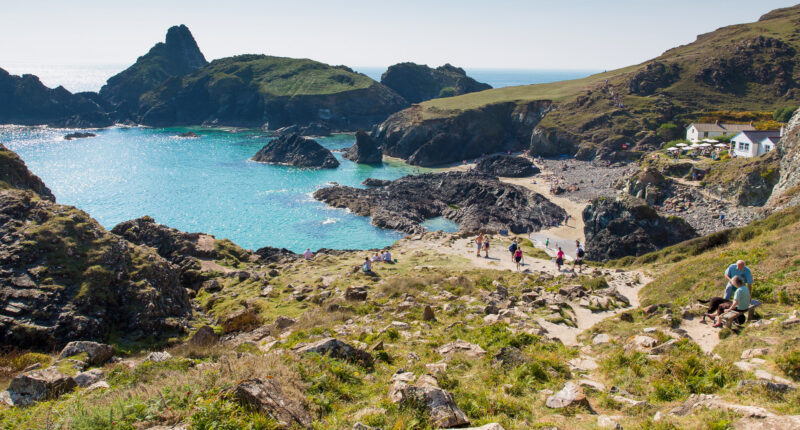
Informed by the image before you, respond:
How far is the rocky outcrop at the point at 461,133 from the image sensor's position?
96.1 metres

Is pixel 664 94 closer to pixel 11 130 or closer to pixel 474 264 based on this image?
pixel 474 264

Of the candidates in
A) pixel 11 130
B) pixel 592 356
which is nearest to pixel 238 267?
pixel 592 356

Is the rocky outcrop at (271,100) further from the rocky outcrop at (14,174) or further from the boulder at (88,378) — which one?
the boulder at (88,378)

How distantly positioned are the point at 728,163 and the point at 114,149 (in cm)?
12503

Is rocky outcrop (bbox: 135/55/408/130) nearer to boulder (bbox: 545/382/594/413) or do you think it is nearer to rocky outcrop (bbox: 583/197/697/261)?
rocky outcrop (bbox: 583/197/697/261)

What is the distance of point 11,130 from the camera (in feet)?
416

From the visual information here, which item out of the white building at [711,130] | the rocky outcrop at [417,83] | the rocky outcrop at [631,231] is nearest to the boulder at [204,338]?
the rocky outcrop at [631,231]

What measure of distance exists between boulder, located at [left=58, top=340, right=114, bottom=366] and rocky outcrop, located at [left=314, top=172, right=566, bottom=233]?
127ft

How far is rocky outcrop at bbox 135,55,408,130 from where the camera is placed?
14950 centimetres

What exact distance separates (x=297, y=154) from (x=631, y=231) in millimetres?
72187

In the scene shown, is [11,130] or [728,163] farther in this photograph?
[11,130]

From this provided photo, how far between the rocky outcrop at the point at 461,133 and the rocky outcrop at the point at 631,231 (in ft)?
188

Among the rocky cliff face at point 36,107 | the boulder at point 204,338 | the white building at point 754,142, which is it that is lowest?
the boulder at point 204,338

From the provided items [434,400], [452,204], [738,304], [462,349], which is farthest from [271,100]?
[434,400]
